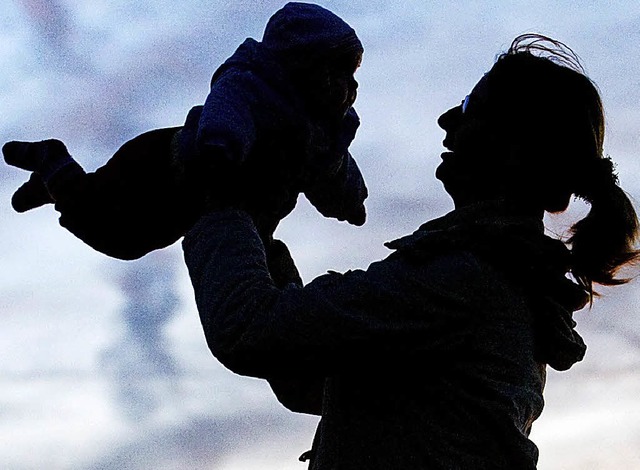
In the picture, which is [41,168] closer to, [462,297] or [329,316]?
[329,316]

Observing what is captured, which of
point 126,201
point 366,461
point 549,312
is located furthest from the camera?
point 126,201

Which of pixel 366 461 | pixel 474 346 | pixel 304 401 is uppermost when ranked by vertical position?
pixel 304 401

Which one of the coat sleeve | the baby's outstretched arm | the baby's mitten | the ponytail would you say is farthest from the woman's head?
the baby's mitten

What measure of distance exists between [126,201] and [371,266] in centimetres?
84

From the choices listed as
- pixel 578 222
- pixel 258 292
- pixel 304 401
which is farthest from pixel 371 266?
pixel 304 401

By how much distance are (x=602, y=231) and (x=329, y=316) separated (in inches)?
29.0

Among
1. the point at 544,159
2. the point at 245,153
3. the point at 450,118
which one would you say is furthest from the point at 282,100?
the point at 544,159

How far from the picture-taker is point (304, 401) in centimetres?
267

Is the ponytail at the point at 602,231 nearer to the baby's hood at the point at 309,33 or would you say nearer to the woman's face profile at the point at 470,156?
the woman's face profile at the point at 470,156

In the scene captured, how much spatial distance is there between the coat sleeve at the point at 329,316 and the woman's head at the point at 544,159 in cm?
33

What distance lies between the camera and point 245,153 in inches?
88.8

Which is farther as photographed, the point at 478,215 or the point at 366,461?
→ the point at 478,215

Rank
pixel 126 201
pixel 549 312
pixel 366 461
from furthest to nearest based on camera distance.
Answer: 1. pixel 126 201
2. pixel 549 312
3. pixel 366 461

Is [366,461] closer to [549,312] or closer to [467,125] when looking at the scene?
[549,312]
